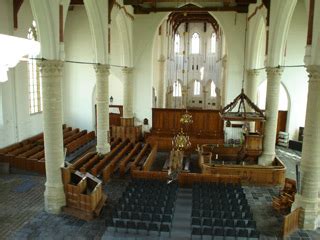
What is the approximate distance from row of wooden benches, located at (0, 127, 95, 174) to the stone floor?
2.83 ft

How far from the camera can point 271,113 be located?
16688mm

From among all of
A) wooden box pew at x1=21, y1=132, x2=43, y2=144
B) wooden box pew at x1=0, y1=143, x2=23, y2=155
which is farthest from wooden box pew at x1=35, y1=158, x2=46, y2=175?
wooden box pew at x1=21, y1=132, x2=43, y2=144

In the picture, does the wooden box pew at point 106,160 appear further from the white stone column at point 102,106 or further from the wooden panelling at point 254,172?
the wooden panelling at point 254,172

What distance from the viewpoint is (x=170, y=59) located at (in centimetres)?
3625

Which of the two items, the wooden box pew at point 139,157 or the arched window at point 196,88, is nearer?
the wooden box pew at point 139,157

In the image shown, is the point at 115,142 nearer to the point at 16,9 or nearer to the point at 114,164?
the point at 114,164

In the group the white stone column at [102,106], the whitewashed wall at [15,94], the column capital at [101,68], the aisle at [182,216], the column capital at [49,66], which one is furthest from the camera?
the white stone column at [102,106]

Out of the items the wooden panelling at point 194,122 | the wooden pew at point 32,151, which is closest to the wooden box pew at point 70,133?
the wooden pew at point 32,151

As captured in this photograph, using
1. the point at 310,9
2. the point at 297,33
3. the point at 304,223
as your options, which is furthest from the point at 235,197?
the point at 297,33

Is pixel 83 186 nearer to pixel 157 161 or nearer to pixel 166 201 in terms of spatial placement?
pixel 166 201

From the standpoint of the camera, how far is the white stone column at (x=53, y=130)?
1162 centimetres

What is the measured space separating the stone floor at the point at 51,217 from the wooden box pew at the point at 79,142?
4.61 metres

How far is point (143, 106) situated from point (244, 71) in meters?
8.00

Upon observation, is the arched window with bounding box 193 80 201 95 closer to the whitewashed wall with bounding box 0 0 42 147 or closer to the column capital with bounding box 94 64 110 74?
the column capital with bounding box 94 64 110 74
